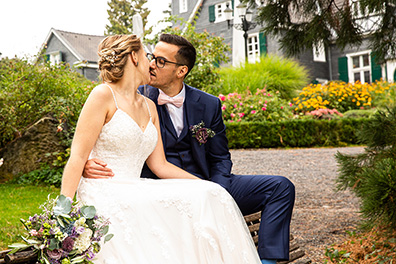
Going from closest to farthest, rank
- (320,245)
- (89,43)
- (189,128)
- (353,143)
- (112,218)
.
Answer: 1. (112,218)
2. (189,128)
3. (320,245)
4. (353,143)
5. (89,43)

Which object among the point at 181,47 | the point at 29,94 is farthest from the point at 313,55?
the point at 181,47

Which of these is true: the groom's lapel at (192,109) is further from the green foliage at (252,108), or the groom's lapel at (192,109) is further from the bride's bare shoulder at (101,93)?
the green foliage at (252,108)

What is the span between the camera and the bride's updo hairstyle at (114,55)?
2658mm

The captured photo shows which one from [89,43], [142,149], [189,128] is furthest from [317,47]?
[89,43]

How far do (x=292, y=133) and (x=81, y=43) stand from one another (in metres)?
24.1

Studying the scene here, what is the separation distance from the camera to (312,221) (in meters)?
5.58

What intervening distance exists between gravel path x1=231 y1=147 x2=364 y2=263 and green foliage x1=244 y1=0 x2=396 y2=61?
5.77ft

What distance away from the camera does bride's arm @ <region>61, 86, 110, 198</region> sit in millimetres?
2342

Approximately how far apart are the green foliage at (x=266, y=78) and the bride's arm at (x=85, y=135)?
1124 centimetres

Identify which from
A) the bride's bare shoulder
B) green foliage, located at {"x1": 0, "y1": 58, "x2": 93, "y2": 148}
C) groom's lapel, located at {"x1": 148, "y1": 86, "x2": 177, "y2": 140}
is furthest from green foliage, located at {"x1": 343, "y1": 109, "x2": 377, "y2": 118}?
the bride's bare shoulder

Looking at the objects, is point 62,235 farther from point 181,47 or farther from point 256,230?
point 181,47

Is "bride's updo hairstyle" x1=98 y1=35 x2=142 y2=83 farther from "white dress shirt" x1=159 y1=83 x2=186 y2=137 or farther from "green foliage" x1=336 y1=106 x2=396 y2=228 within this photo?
"green foliage" x1=336 y1=106 x2=396 y2=228

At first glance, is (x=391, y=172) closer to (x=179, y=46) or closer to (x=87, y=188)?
(x=179, y=46)

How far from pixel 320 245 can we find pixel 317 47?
2.32 metres
